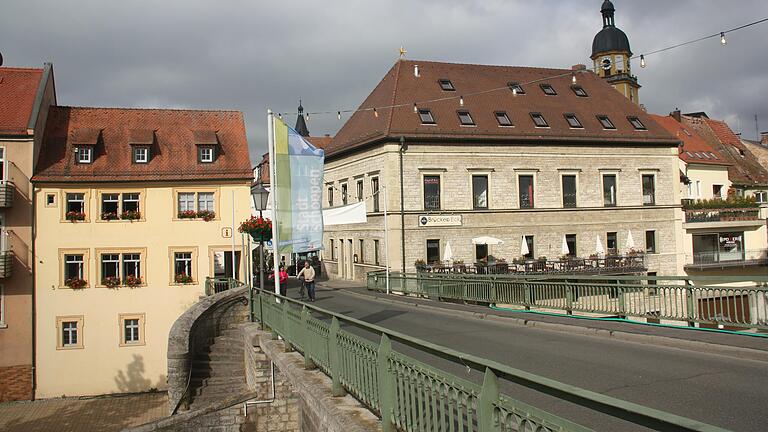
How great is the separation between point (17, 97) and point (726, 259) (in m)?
42.8

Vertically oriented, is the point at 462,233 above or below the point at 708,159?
below

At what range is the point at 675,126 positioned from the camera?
5281 centimetres

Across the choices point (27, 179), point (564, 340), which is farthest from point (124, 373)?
point (564, 340)

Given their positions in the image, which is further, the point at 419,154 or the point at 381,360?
the point at 419,154

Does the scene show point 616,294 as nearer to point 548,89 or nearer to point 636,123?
point 548,89

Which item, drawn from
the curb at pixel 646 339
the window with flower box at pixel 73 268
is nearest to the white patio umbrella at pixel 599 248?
the curb at pixel 646 339

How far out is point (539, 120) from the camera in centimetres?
3788

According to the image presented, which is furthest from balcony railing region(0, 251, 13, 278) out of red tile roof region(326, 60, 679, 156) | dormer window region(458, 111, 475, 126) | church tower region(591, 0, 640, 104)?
church tower region(591, 0, 640, 104)

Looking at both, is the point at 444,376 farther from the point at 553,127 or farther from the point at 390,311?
the point at 553,127

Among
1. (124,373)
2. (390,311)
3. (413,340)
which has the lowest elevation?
(124,373)

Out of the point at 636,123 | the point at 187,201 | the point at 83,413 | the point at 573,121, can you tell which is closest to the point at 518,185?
the point at 573,121

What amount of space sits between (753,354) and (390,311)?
1144cm

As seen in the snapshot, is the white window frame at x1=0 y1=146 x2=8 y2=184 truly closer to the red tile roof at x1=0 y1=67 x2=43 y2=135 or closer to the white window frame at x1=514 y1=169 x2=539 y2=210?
the red tile roof at x1=0 y1=67 x2=43 y2=135

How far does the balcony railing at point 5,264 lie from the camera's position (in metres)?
28.4
